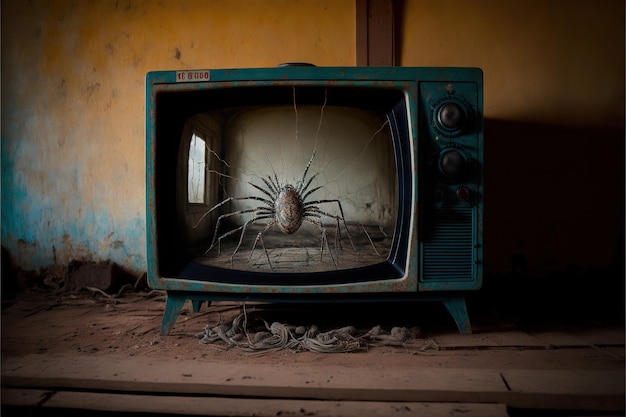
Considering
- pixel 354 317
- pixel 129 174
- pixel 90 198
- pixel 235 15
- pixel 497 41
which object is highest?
pixel 235 15

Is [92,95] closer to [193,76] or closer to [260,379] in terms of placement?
[193,76]

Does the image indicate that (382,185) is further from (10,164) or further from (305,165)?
(10,164)

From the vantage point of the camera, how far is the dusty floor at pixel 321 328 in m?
1.04

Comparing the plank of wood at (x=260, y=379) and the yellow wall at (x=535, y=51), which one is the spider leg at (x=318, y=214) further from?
the yellow wall at (x=535, y=51)

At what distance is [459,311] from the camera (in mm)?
1188

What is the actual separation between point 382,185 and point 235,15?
4.01 feet

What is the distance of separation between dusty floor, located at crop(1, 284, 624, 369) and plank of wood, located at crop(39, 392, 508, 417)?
19 cm

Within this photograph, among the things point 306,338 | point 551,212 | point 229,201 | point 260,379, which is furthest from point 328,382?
point 551,212

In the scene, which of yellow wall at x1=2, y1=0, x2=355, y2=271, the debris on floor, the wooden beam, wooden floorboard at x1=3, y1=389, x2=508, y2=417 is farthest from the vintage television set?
yellow wall at x1=2, y1=0, x2=355, y2=271

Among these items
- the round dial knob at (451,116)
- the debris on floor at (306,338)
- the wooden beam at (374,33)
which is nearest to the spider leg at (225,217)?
the debris on floor at (306,338)

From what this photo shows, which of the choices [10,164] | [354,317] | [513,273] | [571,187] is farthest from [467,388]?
[10,164]

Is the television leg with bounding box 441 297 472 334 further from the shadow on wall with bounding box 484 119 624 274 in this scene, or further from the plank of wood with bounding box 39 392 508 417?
the shadow on wall with bounding box 484 119 624 274

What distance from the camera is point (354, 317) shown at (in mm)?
1392

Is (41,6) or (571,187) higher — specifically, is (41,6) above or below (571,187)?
above
